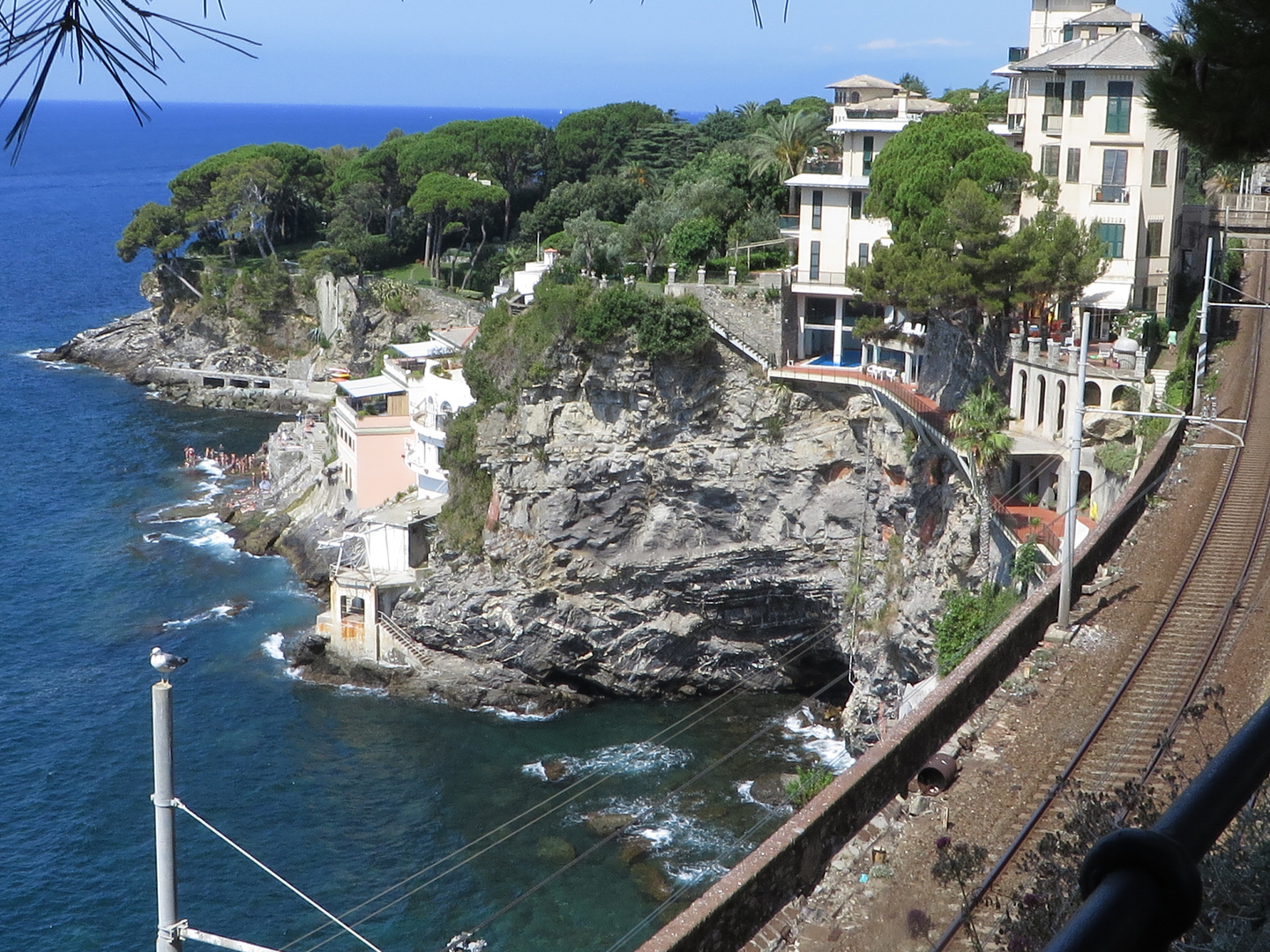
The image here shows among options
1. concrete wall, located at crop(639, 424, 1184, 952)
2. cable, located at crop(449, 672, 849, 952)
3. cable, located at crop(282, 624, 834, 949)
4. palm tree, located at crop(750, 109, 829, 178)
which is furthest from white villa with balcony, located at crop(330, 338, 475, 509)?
concrete wall, located at crop(639, 424, 1184, 952)

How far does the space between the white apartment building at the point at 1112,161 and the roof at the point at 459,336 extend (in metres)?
23.3

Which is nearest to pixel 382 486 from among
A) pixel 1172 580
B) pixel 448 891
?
pixel 448 891

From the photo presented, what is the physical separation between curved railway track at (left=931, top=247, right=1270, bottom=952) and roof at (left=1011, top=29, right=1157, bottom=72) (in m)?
10.4

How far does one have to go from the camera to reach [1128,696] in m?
13.7

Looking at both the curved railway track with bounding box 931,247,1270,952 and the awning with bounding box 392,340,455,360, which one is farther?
the awning with bounding box 392,340,455,360

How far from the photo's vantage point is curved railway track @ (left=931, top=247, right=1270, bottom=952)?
11859 millimetres

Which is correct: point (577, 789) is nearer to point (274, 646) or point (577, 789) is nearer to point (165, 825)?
point (274, 646)

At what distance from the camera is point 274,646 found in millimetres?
35906

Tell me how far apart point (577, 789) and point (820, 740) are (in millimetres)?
7175

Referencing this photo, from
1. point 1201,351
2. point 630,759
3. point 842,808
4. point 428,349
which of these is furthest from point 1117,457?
point 428,349

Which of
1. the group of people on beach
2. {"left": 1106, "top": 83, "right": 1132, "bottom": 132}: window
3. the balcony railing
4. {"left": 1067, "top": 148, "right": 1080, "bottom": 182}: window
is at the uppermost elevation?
{"left": 1106, "top": 83, "right": 1132, "bottom": 132}: window

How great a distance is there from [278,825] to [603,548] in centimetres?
1210

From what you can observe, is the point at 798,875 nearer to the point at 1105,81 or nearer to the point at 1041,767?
the point at 1041,767

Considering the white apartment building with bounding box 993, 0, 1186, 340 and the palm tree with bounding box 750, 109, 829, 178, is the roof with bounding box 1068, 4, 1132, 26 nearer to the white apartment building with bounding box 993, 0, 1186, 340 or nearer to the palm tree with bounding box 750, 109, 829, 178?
the white apartment building with bounding box 993, 0, 1186, 340
